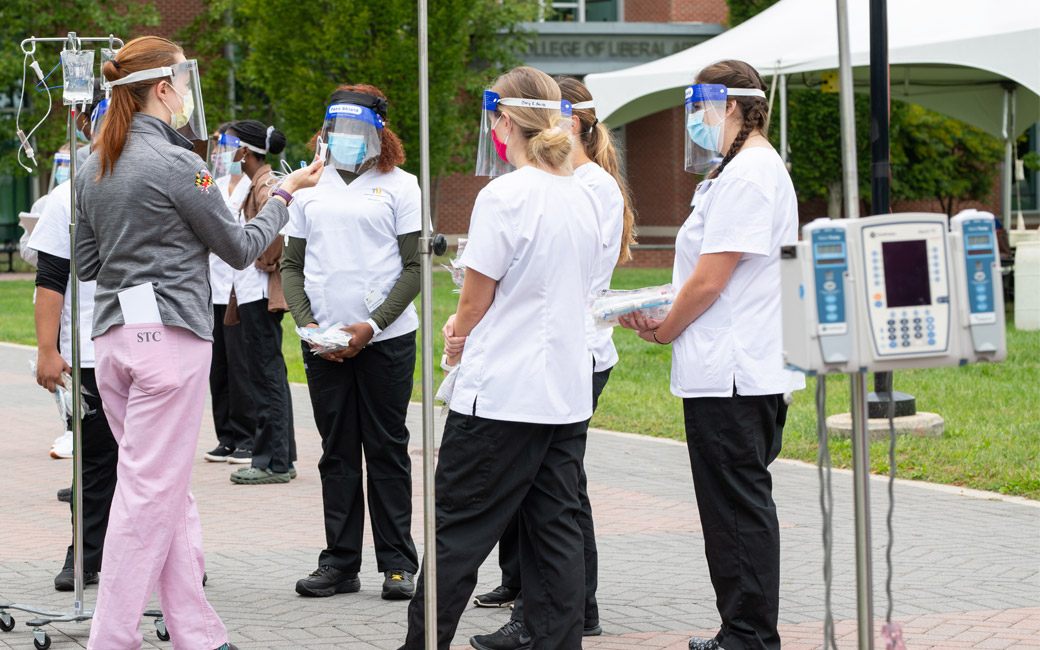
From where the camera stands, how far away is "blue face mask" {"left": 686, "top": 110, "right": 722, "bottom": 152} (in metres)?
4.34

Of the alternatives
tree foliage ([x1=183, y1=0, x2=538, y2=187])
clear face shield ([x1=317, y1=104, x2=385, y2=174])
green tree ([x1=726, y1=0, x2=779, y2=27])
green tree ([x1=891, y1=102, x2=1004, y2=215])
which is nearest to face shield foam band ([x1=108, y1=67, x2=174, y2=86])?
clear face shield ([x1=317, y1=104, x2=385, y2=174])

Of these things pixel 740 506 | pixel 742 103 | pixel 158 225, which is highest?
pixel 742 103

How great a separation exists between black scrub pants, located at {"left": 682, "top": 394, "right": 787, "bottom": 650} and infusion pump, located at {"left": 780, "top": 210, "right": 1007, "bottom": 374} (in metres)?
1.40

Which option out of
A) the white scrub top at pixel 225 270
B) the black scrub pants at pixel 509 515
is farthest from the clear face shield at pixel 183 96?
the white scrub top at pixel 225 270

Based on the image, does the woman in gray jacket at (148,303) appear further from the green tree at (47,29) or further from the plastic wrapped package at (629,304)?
the green tree at (47,29)

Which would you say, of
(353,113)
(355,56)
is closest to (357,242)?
(353,113)

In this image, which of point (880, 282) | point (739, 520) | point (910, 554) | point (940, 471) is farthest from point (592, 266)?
point (940, 471)

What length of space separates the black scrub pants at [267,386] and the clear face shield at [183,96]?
3871mm

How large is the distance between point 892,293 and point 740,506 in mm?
1633

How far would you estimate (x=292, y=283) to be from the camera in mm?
5664

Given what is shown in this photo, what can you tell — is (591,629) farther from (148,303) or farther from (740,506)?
(148,303)

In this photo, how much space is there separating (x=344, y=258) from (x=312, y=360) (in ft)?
1.53

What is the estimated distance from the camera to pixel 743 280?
418cm

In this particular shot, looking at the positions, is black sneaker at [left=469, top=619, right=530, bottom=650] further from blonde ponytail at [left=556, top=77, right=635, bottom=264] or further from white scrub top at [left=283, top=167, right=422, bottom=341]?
blonde ponytail at [left=556, top=77, right=635, bottom=264]
